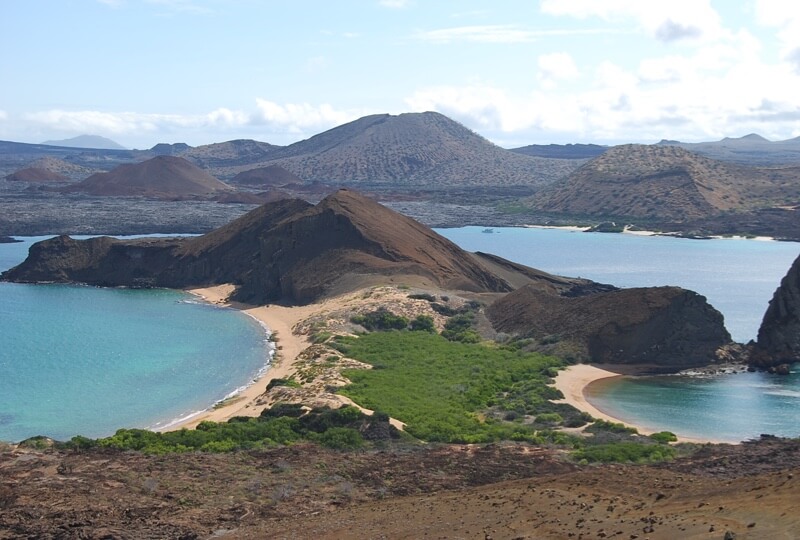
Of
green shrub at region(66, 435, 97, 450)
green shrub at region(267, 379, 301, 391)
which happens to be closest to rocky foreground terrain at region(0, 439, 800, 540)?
green shrub at region(66, 435, 97, 450)

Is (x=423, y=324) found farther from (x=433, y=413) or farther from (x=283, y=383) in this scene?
(x=433, y=413)

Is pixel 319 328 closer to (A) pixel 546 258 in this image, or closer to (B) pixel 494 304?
(B) pixel 494 304

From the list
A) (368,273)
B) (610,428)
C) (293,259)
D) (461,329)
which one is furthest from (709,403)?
(293,259)

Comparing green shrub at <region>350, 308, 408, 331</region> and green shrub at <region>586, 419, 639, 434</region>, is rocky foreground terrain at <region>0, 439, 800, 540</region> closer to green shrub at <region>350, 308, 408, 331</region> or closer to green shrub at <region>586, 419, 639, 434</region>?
green shrub at <region>586, 419, 639, 434</region>

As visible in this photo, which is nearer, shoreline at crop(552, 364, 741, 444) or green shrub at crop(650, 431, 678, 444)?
green shrub at crop(650, 431, 678, 444)

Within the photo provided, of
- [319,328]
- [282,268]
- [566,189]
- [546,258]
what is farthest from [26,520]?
[566,189]

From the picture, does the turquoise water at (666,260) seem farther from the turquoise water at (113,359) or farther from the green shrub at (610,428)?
the turquoise water at (113,359)
